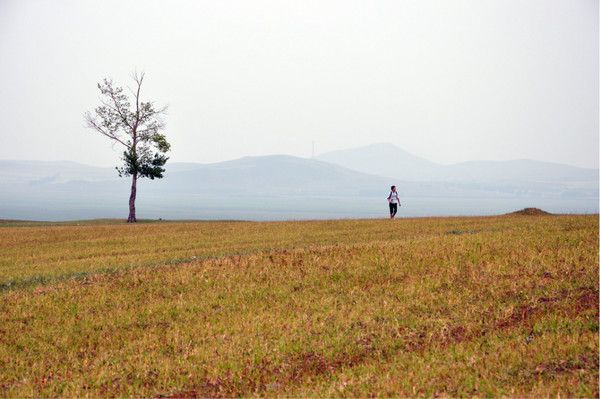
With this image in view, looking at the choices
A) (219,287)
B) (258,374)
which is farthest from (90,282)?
(258,374)

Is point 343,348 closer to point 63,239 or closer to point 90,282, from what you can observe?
point 90,282

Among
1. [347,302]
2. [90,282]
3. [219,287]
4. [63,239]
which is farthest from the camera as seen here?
[63,239]

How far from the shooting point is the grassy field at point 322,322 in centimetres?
1273

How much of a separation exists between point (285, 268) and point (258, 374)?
10110 mm

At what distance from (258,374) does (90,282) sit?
40.7ft

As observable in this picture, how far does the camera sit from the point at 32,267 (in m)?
30.3

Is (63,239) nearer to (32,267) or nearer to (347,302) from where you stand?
(32,267)

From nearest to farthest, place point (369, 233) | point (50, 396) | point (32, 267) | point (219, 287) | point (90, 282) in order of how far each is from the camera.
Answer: point (50, 396) → point (219, 287) → point (90, 282) → point (32, 267) → point (369, 233)

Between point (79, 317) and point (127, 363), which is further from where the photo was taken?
point (79, 317)

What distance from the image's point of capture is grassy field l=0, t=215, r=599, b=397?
12.7 m

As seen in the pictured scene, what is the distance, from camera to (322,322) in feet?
55.6

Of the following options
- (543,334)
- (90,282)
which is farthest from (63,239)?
(543,334)

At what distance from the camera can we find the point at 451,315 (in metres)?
16.5

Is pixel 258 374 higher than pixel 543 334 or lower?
lower
